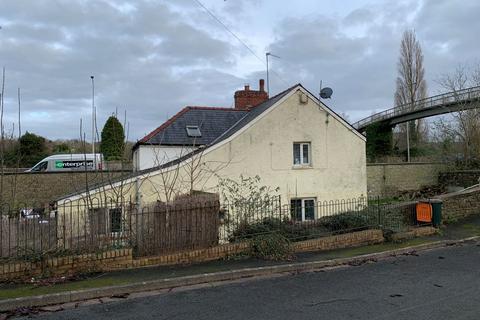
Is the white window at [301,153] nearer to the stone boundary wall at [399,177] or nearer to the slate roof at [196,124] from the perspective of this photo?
the slate roof at [196,124]

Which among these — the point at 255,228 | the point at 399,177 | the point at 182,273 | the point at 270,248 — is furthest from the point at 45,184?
the point at 399,177

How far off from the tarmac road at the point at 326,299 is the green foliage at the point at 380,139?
184 feet

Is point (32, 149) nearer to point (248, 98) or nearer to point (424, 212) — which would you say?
point (248, 98)

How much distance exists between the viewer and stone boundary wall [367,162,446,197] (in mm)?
33375

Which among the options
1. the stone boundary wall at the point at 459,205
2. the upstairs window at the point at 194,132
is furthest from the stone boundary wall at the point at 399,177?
the upstairs window at the point at 194,132

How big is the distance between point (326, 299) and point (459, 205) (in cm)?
1257

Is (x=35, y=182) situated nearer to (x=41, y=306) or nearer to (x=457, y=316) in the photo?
(x=41, y=306)

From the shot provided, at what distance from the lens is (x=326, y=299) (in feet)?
23.7

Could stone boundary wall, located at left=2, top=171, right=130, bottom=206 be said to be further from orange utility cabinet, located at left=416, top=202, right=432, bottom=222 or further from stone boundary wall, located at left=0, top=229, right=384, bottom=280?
orange utility cabinet, located at left=416, top=202, right=432, bottom=222

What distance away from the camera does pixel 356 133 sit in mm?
20688

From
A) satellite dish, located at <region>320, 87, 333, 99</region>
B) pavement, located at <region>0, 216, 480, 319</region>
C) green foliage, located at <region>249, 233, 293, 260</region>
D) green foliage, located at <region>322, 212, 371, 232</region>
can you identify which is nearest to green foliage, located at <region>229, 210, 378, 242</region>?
green foliage, located at <region>322, 212, 371, 232</region>

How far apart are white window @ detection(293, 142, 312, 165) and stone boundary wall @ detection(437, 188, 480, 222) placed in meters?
5.54

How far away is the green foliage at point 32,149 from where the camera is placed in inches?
1740

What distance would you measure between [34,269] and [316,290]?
5.16 metres
